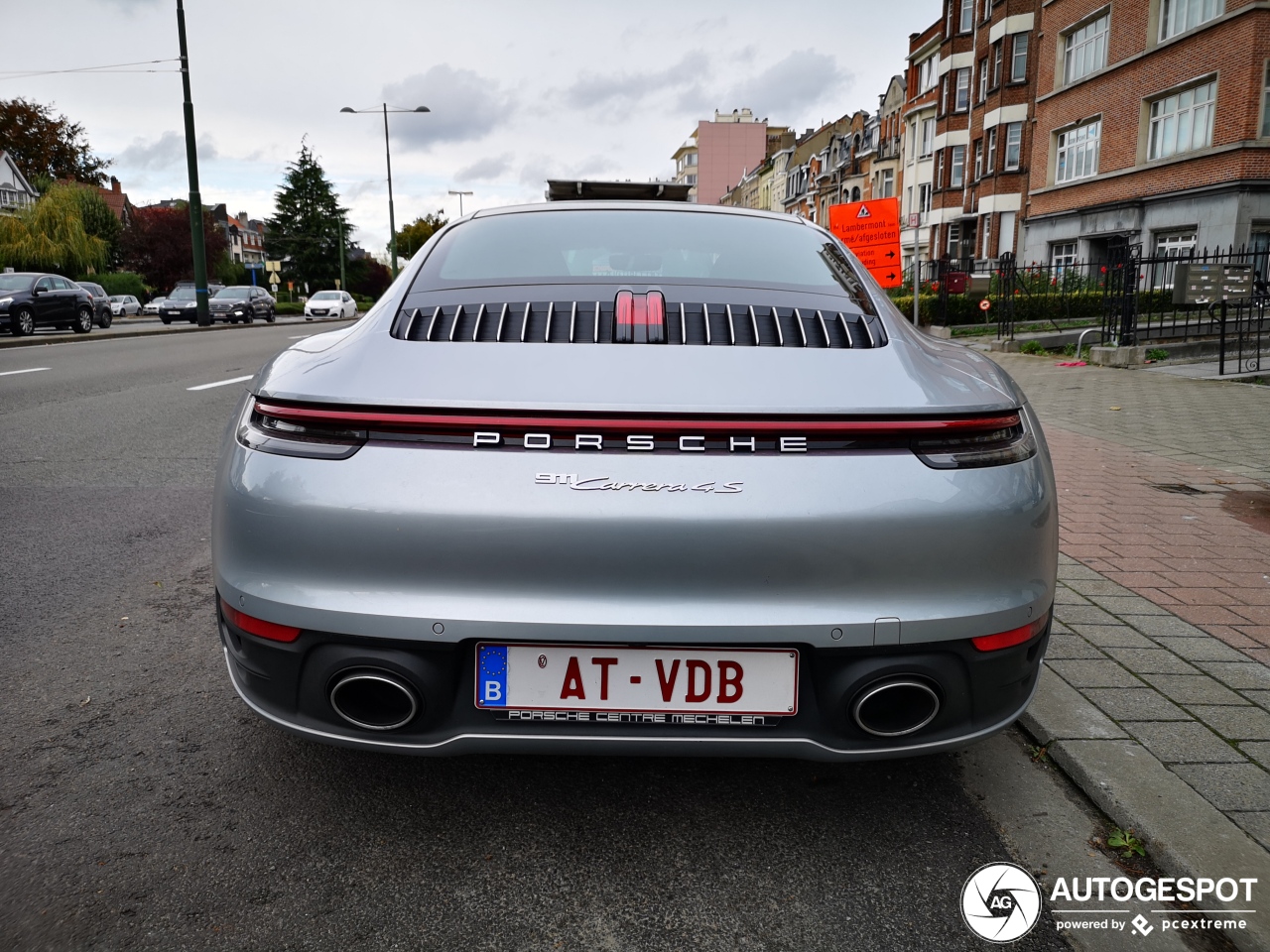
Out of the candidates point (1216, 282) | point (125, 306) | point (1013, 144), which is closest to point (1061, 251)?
point (1013, 144)

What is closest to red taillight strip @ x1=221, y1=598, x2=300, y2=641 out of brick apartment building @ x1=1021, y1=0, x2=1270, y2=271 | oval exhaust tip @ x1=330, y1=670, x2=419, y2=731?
oval exhaust tip @ x1=330, y1=670, x2=419, y2=731

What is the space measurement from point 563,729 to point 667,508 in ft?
1.72

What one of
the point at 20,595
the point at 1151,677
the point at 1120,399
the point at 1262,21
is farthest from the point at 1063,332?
the point at 20,595

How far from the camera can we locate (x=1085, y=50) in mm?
27688

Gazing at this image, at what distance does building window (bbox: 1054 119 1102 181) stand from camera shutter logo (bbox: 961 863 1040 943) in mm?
29201

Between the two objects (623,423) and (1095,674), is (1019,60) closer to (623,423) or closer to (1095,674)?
(1095,674)

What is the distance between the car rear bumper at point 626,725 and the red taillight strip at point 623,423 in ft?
1.41

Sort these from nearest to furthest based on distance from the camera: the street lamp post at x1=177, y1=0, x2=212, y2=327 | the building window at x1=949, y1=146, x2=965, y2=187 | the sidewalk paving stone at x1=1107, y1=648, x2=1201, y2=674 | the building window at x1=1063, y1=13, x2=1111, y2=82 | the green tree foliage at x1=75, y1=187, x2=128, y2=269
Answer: the sidewalk paving stone at x1=1107, y1=648, x2=1201, y2=674 < the street lamp post at x1=177, y1=0, x2=212, y2=327 < the building window at x1=1063, y1=13, x2=1111, y2=82 < the building window at x1=949, y1=146, x2=965, y2=187 < the green tree foliage at x1=75, y1=187, x2=128, y2=269

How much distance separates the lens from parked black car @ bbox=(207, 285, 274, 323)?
34.8m

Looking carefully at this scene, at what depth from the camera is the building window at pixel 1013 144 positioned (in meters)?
36.1

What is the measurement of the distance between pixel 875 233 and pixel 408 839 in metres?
15.0

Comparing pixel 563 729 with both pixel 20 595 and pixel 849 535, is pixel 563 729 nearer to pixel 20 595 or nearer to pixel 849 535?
pixel 849 535

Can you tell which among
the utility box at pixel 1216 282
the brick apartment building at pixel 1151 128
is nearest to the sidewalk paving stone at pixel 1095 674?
the utility box at pixel 1216 282

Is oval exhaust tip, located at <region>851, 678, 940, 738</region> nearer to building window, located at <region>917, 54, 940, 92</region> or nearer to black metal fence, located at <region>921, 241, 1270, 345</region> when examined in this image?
black metal fence, located at <region>921, 241, 1270, 345</region>
